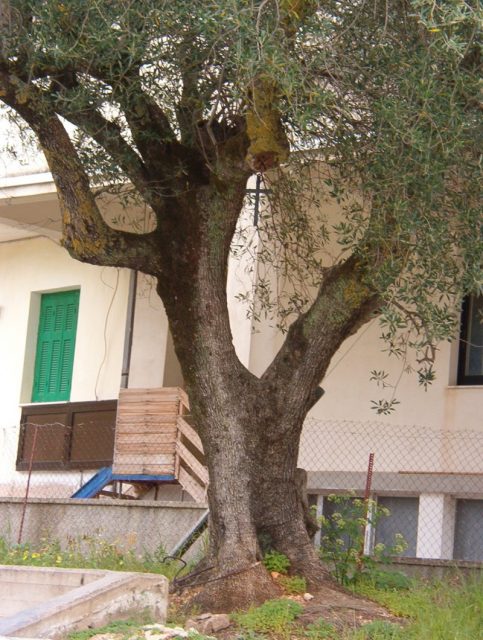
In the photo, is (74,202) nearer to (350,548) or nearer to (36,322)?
(350,548)

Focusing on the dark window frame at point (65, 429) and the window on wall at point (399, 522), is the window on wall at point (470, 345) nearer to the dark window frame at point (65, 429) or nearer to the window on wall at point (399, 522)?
the window on wall at point (399, 522)

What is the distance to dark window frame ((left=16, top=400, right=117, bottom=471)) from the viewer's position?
16297mm

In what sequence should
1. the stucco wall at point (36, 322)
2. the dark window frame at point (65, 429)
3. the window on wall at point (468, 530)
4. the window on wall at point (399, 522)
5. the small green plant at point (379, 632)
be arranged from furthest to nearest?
the stucco wall at point (36, 322) → the dark window frame at point (65, 429) → the window on wall at point (399, 522) → the window on wall at point (468, 530) → the small green plant at point (379, 632)

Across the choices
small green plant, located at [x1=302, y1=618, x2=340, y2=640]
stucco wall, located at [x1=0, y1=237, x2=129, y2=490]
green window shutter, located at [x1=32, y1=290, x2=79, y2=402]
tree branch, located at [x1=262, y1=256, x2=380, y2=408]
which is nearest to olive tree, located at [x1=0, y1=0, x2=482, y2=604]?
tree branch, located at [x1=262, y1=256, x2=380, y2=408]

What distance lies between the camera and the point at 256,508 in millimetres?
9062

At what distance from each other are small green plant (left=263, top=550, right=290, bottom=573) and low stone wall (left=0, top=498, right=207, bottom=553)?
2.60m

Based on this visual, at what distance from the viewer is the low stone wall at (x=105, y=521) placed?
38.7 ft

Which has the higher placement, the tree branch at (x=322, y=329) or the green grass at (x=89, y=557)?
the tree branch at (x=322, y=329)

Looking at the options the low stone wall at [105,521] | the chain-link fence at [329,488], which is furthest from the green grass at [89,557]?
the chain-link fence at [329,488]

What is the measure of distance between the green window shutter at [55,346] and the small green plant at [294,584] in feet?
29.8

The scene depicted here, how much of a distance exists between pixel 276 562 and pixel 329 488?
513cm

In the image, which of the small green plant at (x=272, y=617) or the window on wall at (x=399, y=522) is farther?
the window on wall at (x=399, y=522)

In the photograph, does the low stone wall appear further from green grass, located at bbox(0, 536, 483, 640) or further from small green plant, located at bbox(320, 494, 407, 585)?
small green plant, located at bbox(320, 494, 407, 585)

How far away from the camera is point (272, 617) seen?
8.38 metres
